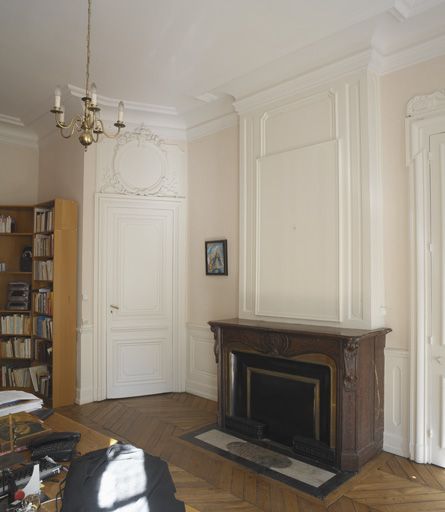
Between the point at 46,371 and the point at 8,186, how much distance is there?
254 centimetres

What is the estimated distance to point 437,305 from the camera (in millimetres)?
3311

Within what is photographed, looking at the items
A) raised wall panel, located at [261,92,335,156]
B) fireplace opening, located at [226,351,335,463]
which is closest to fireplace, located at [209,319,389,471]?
fireplace opening, located at [226,351,335,463]

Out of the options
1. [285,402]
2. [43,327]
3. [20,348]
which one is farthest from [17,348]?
[285,402]

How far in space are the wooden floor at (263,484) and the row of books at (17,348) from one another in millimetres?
1606

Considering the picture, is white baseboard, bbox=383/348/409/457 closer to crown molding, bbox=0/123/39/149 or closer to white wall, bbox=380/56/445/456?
white wall, bbox=380/56/445/456

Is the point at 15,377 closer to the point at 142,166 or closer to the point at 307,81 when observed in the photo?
the point at 142,166

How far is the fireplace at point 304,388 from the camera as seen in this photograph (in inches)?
127

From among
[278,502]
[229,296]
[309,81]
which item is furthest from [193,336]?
[309,81]

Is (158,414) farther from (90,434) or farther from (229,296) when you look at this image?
(90,434)

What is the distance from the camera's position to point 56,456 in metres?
2.05

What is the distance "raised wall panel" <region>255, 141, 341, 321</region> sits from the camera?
375 cm

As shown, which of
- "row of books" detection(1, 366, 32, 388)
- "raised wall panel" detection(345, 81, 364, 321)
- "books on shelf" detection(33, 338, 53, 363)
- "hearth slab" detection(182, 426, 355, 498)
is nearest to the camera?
"hearth slab" detection(182, 426, 355, 498)

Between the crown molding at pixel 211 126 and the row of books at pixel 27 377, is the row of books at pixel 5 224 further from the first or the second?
the crown molding at pixel 211 126

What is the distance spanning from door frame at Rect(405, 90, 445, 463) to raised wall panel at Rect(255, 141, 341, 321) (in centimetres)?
60
